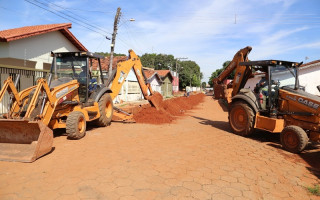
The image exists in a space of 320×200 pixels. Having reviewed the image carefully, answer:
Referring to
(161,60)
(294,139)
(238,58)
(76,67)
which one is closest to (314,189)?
(294,139)

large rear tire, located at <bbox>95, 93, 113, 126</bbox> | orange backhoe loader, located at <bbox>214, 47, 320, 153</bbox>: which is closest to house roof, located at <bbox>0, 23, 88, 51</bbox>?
large rear tire, located at <bbox>95, 93, 113, 126</bbox>

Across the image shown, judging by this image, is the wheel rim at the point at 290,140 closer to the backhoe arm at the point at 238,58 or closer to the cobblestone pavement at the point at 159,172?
the cobblestone pavement at the point at 159,172

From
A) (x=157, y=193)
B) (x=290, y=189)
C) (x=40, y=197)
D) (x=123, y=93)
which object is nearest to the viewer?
(x=40, y=197)

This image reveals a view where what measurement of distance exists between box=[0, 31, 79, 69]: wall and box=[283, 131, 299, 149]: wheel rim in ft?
39.5

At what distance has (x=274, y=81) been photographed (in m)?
6.30

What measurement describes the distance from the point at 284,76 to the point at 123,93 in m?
16.3

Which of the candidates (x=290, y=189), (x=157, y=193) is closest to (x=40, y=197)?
(x=157, y=193)

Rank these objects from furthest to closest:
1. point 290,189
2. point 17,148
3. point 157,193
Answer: point 17,148 → point 290,189 → point 157,193

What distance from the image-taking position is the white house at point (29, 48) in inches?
388

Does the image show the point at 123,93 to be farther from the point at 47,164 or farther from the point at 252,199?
the point at 252,199

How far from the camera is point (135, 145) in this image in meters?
5.55

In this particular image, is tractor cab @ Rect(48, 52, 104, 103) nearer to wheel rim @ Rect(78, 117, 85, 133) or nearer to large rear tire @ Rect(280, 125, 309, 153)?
wheel rim @ Rect(78, 117, 85, 133)

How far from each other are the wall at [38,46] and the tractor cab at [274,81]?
11050mm

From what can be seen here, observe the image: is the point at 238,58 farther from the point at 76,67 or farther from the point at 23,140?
the point at 23,140
